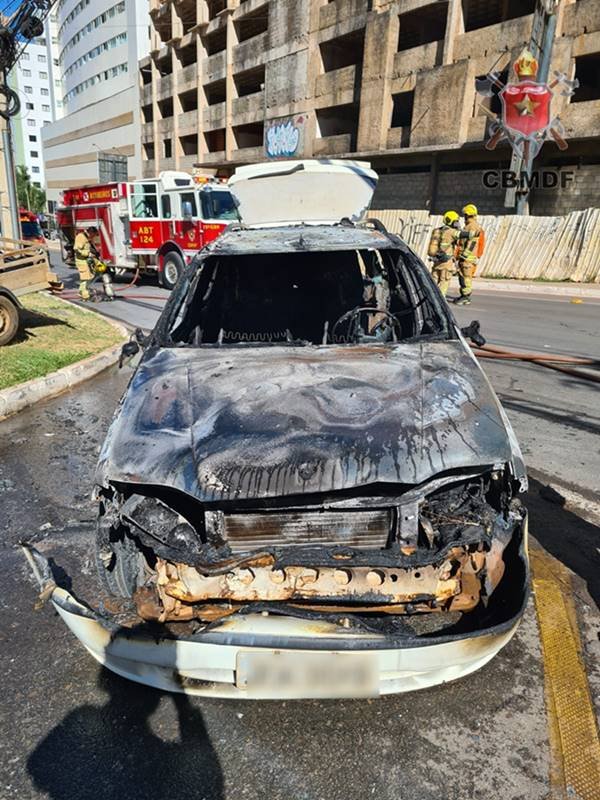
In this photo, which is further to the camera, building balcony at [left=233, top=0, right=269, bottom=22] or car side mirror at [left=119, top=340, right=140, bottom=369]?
building balcony at [left=233, top=0, right=269, bottom=22]

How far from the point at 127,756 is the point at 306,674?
27.2 inches

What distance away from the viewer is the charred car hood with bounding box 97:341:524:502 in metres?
2.08

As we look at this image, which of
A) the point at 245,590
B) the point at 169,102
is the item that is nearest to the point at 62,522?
the point at 245,590

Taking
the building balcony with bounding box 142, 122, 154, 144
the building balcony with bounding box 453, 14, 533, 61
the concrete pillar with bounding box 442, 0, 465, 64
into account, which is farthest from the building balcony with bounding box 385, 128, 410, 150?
the building balcony with bounding box 142, 122, 154, 144

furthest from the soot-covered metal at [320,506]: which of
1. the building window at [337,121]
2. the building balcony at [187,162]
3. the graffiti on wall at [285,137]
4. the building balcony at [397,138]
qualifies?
the building balcony at [187,162]

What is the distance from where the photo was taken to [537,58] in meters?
19.9

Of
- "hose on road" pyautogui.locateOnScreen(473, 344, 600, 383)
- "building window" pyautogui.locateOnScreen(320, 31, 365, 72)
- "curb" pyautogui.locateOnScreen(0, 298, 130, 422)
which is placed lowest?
"curb" pyautogui.locateOnScreen(0, 298, 130, 422)

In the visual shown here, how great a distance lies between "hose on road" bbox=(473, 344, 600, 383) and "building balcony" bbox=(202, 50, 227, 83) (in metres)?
35.4

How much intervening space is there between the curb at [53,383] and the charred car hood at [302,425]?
3.29 metres

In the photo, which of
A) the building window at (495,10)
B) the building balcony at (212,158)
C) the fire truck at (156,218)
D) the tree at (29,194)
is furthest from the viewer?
the tree at (29,194)

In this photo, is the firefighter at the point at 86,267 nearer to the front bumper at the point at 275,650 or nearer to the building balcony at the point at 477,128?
the front bumper at the point at 275,650

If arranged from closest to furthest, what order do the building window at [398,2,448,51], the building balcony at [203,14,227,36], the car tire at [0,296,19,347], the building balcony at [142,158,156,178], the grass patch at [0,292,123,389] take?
1. the grass patch at [0,292,123,389]
2. the car tire at [0,296,19,347]
3. the building window at [398,2,448,51]
4. the building balcony at [203,14,227,36]
5. the building balcony at [142,158,156,178]

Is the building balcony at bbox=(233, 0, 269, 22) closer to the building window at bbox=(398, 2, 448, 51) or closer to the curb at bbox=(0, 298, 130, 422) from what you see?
the building window at bbox=(398, 2, 448, 51)

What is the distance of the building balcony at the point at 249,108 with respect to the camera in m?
33.1
